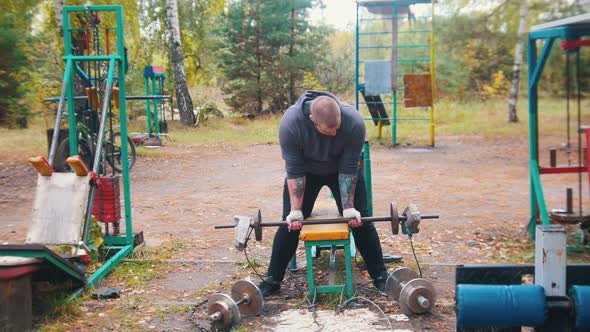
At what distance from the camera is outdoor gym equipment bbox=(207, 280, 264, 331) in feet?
12.6

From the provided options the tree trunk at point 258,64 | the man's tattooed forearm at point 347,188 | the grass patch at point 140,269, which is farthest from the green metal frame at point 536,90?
the tree trunk at point 258,64

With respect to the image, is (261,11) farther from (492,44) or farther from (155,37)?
(492,44)

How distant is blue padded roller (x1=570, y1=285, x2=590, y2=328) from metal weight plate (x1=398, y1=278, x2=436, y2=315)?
4.35ft

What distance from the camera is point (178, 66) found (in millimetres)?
16812

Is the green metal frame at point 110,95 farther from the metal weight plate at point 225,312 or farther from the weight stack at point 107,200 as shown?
the metal weight plate at point 225,312

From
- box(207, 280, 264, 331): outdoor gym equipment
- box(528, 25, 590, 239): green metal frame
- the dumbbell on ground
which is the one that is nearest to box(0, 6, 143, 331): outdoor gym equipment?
→ box(207, 280, 264, 331): outdoor gym equipment

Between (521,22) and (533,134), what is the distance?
34.2ft

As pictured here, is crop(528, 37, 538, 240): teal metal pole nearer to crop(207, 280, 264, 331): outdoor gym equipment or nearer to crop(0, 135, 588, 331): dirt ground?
crop(0, 135, 588, 331): dirt ground

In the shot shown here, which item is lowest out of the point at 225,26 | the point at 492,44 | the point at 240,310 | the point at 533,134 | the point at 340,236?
the point at 240,310

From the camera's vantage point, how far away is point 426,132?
1570 cm

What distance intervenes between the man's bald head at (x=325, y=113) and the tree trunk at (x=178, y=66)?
1272cm

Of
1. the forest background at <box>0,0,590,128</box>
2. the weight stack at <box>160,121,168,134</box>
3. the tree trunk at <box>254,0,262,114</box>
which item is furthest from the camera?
the tree trunk at <box>254,0,262,114</box>

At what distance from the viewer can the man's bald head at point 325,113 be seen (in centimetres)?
398

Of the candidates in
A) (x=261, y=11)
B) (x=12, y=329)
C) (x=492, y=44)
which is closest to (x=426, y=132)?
(x=492, y=44)
